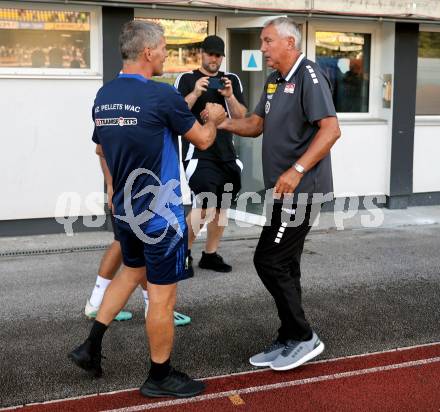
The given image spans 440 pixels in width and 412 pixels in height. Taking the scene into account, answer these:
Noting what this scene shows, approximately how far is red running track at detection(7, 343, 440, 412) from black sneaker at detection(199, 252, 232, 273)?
2.26 meters

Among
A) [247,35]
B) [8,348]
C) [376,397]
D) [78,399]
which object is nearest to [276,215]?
[376,397]

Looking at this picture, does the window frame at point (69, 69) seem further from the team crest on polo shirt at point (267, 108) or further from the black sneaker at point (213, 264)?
the team crest on polo shirt at point (267, 108)

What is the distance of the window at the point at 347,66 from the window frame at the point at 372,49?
50mm

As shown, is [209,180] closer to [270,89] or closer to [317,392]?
[270,89]

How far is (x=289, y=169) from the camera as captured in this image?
4180 mm

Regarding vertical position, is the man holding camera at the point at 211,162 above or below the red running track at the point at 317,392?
above

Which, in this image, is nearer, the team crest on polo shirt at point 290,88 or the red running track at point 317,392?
the red running track at point 317,392

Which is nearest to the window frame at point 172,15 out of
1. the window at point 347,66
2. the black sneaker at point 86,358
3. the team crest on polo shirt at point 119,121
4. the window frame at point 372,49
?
the window frame at point 372,49

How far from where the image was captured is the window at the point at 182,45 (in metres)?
8.48

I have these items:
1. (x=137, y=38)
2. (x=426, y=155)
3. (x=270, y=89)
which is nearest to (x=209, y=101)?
(x=270, y=89)

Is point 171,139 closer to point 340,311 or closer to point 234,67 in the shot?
point 340,311

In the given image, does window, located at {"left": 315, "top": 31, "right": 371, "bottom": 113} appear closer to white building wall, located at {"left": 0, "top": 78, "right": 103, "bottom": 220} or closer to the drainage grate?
white building wall, located at {"left": 0, "top": 78, "right": 103, "bottom": 220}

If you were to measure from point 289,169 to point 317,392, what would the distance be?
4.29ft

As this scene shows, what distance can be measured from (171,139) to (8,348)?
1959 mm
